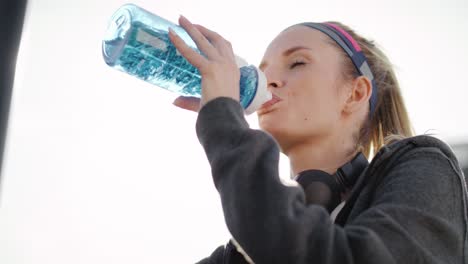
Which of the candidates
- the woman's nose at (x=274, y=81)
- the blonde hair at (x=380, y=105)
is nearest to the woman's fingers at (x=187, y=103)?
the woman's nose at (x=274, y=81)

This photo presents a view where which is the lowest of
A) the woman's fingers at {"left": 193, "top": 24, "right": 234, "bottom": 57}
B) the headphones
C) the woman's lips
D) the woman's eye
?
the headphones

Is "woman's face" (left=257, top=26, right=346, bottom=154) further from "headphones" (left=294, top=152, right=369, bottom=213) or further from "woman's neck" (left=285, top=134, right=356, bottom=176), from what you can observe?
"headphones" (left=294, top=152, right=369, bottom=213)

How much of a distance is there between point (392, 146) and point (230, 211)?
40 centimetres

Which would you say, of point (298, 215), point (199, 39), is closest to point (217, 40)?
point (199, 39)

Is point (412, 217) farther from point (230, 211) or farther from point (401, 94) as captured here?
point (401, 94)

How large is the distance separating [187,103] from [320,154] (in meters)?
0.36

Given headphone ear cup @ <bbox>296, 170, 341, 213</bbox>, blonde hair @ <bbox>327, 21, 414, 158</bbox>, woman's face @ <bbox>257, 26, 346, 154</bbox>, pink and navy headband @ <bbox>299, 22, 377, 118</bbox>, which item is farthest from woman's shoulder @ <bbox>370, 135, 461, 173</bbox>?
pink and navy headband @ <bbox>299, 22, 377, 118</bbox>

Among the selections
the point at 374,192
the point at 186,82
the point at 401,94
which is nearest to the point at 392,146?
the point at 374,192

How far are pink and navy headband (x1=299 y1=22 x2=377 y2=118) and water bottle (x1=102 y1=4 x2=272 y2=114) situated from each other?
0.37 meters

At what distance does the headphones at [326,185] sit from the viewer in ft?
3.19

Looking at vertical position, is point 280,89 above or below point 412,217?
above

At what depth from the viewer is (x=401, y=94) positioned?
150cm

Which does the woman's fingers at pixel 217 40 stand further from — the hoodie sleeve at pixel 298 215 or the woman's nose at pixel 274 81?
the woman's nose at pixel 274 81

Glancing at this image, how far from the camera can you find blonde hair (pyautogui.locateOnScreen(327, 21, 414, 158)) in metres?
1.34
